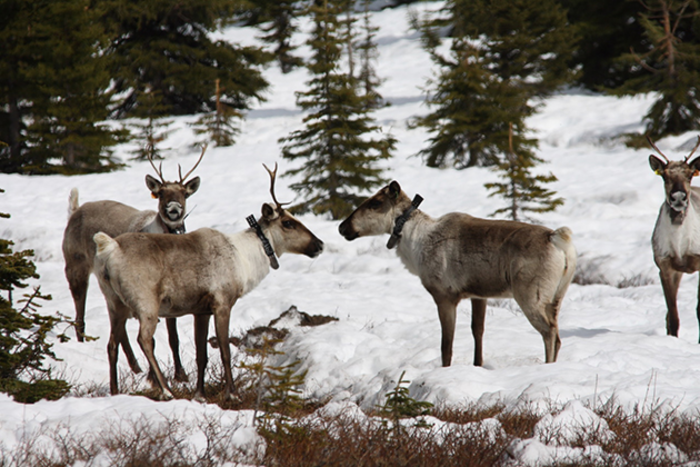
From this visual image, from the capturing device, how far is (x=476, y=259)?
21.6 ft

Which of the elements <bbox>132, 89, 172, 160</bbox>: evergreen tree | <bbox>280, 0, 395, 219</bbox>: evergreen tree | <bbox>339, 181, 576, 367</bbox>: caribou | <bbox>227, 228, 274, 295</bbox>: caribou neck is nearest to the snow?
<bbox>339, 181, 576, 367</bbox>: caribou

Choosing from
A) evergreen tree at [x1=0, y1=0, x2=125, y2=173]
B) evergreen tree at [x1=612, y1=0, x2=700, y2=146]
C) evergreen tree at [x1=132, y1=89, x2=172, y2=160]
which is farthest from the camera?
evergreen tree at [x1=132, y1=89, x2=172, y2=160]

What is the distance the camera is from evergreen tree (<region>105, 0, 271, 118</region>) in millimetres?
28828

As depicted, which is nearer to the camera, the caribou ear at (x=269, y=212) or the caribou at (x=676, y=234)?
the caribou ear at (x=269, y=212)

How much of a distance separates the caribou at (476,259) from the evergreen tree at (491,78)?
12.2 m

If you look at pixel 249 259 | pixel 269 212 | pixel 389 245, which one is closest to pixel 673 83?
pixel 389 245

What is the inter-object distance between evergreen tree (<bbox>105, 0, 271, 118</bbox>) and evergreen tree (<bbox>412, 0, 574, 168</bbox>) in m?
9.63

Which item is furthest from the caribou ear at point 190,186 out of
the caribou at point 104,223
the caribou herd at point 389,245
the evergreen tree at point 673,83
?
the evergreen tree at point 673,83

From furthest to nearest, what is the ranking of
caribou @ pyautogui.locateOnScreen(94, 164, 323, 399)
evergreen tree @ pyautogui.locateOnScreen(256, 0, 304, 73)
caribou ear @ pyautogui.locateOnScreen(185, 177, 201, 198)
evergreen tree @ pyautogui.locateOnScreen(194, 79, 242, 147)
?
evergreen tree @ pyautogui.locateOnScreen(256, 0, 304, 73)
evergreen tree @ pyautogui.locateOnScreen(194, 79, 242, 147)
caribou ear @ pyautogui.locateOnScreen(185, 177, 201, 198)
caribou @ pyautogui.locateOnScreen(94, 164, 323, 399)

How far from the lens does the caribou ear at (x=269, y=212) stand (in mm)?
6586

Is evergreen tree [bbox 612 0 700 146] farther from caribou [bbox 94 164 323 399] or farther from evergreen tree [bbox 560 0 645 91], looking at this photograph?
caribou [bbox 94 164 323 399]

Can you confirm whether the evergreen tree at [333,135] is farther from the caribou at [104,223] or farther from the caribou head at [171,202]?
the caribou head at [171,202]

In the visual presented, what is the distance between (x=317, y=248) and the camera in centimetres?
672

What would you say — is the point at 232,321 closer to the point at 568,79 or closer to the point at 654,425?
the point at 654,425
